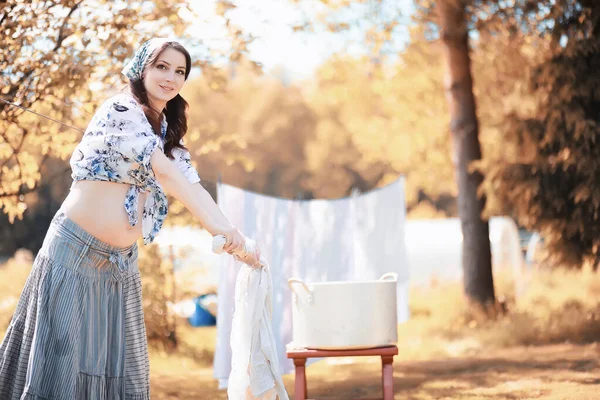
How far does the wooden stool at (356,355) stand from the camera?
3473 millimetres

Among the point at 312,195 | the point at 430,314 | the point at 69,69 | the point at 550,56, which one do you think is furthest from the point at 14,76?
the point at 312,195

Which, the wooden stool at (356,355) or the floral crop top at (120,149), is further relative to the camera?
the wooden stool at (356,355)

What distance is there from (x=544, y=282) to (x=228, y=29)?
6692 mm

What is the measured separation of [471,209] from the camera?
307 inches

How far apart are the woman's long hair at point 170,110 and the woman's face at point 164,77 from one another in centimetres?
1

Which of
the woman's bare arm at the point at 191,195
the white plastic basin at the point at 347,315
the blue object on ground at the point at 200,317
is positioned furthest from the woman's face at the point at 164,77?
the blue object on ground at the point at 200,317

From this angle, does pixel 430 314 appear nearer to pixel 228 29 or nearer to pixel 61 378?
pixel 228 29

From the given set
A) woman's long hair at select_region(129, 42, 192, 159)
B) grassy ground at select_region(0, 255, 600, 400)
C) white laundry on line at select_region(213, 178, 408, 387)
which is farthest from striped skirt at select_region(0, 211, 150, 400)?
grassy ground at select_region(0, 255, 600, 400)

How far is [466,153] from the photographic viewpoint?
779 centimetres

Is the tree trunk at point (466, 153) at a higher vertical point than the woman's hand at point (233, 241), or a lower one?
higher

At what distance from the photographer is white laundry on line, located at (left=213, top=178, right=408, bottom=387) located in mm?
4625

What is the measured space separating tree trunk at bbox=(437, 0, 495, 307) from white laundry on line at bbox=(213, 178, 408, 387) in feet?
4.11

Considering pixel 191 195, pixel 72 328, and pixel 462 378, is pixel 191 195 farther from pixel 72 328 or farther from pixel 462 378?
pixel 462 378

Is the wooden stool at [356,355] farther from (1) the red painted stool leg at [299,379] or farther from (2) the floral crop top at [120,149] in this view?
(2) the floral crop top at [120,149]
